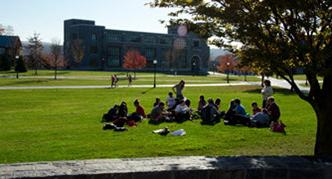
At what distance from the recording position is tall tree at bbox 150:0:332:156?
25.7ft

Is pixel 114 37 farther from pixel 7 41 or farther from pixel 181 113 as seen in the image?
pixel 181 113

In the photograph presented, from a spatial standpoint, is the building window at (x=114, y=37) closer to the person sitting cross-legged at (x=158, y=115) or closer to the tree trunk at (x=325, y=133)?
the person sitting cross-legged at (x=158, y=115)

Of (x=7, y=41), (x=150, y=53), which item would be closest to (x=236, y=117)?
(x=7, y=41)

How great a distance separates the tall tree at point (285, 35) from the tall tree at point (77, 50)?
3767 inches

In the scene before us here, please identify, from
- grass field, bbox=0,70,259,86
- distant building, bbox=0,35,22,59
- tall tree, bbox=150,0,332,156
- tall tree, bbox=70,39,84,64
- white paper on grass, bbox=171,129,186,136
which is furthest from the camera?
tall tree, bbox=70,39,84,64

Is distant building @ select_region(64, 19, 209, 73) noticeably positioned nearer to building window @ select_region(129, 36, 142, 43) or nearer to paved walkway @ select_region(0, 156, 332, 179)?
building window @ select_region(129, 36, 142, 43)

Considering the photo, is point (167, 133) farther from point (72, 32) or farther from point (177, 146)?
point (72, 32)

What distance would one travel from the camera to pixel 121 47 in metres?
118

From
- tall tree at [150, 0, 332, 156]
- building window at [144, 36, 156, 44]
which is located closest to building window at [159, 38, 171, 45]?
building window at [144, 36, 156, 44]

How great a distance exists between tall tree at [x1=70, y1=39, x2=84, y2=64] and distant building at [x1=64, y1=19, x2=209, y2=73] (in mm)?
1361

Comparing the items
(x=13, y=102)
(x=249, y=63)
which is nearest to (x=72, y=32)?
(x=13, y=102)

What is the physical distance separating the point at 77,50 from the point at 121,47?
18.0 meters

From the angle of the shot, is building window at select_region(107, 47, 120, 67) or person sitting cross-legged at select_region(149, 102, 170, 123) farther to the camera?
building window at select_region(107, 47, 120, 67)

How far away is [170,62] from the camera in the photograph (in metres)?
119
